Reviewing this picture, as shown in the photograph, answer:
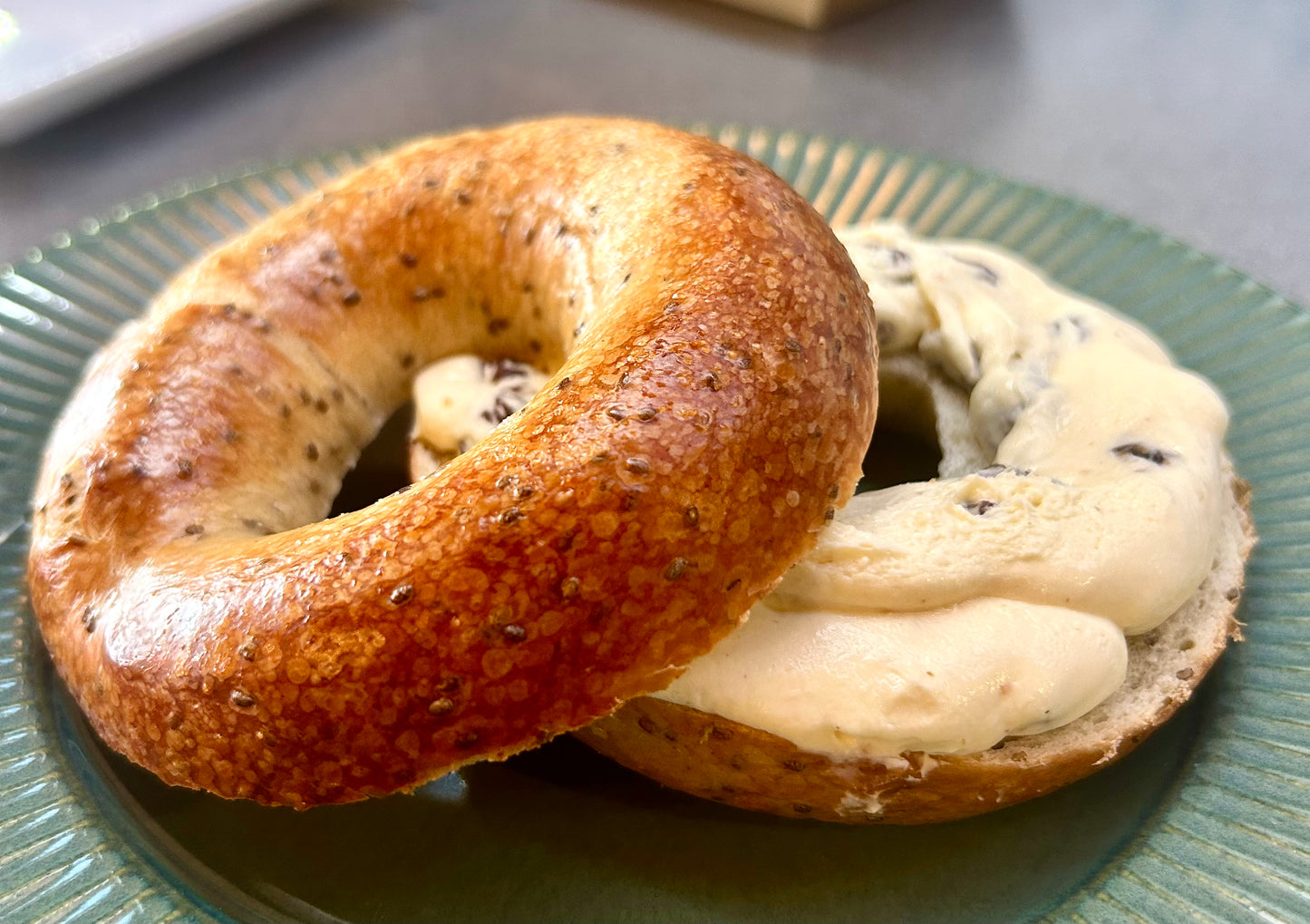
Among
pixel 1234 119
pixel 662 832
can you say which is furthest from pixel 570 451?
pixel 1234 119

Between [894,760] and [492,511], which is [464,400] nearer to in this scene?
[492,511]

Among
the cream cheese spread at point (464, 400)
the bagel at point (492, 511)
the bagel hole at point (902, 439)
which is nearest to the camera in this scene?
the bagel at point (492, 511)

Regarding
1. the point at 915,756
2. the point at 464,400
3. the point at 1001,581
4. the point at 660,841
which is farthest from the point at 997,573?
the point at 464,400

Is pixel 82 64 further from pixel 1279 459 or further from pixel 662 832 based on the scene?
pixel 1279 459

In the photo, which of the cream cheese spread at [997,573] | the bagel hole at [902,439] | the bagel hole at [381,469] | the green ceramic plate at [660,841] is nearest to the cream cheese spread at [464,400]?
the cream cheese spread at [997,573]

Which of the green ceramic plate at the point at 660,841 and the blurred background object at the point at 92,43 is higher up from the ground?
the blurred background object at the point at 92,43

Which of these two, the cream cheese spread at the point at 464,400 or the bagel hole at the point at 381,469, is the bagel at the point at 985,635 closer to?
the cream cheese spread at the point at 464,400
